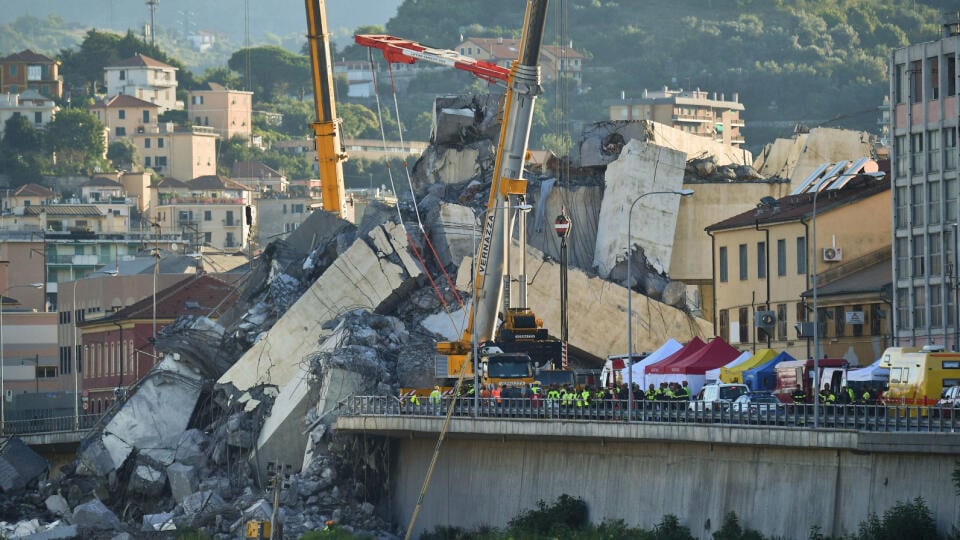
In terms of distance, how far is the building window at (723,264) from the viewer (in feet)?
292

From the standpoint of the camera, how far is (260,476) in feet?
260

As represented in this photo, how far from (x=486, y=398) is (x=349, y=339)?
1476 cm

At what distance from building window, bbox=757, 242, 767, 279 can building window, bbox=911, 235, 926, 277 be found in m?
12.3

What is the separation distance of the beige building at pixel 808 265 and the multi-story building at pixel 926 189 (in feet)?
12.2

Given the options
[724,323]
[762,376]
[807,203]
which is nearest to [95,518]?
[762,376]

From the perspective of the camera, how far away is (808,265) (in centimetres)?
8169

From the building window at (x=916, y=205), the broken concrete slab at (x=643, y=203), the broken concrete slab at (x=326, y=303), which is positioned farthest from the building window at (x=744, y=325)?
the building window at (x=916, y=205)

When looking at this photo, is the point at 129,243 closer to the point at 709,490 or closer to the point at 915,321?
the point at 915,321

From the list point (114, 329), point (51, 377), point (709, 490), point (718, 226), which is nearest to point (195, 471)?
point (718, 226)

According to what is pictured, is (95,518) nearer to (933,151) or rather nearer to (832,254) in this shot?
(832,254)

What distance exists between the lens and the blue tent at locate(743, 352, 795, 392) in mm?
69188

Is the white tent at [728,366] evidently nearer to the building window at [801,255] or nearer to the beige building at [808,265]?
the beige building at [808,265]

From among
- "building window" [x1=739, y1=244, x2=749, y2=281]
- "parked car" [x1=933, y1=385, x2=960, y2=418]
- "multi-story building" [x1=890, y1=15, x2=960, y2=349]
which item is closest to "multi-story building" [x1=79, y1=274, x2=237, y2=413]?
"building window" [x1=739, y1=244, x2=749, y2=281]

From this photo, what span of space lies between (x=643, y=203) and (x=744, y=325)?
1007 centimetres
